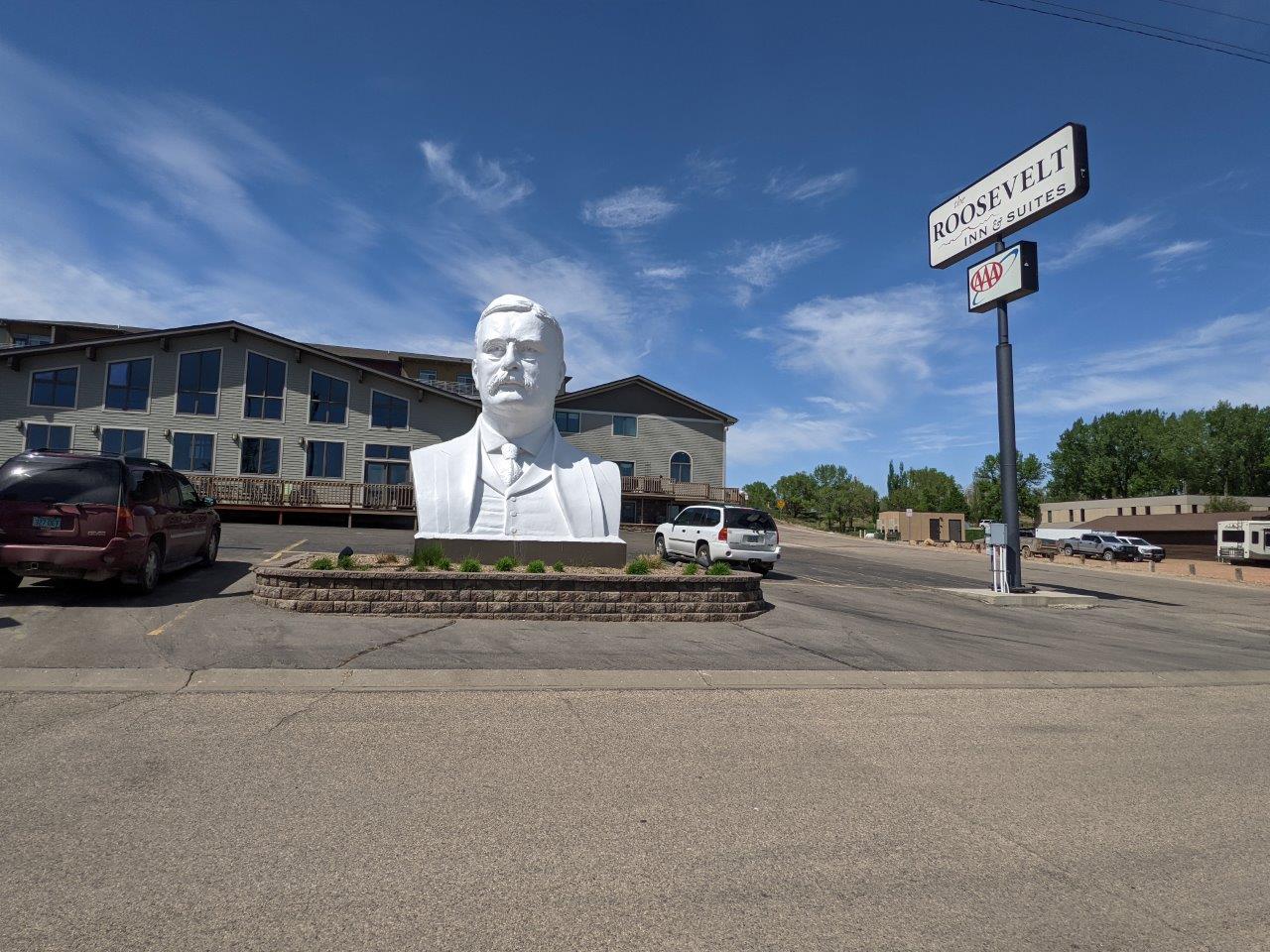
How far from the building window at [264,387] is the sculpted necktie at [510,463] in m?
23.1

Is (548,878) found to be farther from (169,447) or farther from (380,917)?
(169,447)

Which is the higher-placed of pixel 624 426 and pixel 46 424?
pixel 624 426

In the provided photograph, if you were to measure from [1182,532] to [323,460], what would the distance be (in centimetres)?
5376

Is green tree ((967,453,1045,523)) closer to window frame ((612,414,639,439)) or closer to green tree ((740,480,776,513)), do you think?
green tree ((740,480,776,513))

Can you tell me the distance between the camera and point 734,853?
12.2ft

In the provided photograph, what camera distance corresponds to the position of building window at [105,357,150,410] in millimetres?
30062

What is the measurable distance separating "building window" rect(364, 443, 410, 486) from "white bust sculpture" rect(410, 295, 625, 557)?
69.4 ft

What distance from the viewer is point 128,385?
3031 cm

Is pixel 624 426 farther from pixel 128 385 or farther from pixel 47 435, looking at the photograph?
pixel 47 435

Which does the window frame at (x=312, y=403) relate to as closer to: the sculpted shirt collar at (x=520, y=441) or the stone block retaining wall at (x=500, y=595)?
the sculpted shirt collar at (x=520, y=441)

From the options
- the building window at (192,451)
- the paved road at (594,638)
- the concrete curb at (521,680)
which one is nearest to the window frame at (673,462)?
the building window at (192,451)

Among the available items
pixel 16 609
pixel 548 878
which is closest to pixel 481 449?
pixel 16 609

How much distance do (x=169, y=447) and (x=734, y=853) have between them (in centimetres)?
3332

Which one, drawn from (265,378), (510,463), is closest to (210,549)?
(510,463)
